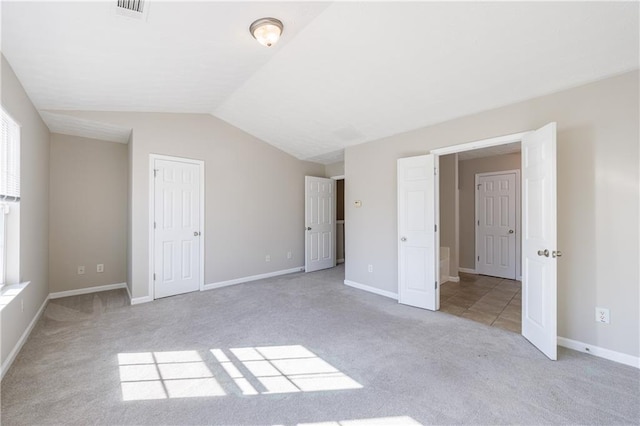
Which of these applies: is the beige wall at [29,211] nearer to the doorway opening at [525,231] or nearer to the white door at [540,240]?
the doorway opening at [525,231]

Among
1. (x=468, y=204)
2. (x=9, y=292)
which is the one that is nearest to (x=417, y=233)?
(x=468, y=204)

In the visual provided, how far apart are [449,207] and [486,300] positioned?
1917mm

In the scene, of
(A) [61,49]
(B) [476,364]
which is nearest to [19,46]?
(A) [61,49]

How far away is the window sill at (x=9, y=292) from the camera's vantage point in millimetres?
2213

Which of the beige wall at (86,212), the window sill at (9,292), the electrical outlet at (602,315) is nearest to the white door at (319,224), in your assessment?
the beige wall at (86,212)

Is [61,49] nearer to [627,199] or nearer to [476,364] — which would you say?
[476,364]

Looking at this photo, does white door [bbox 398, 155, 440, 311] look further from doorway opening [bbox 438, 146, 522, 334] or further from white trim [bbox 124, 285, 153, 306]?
white trim [bbox 124, 285, 153, 306]

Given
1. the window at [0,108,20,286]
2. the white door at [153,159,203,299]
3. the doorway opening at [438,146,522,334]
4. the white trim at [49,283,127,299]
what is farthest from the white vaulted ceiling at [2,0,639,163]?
the white trim at [49,283,127,299]

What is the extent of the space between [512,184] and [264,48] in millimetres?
4973

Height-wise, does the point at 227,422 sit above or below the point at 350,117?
below

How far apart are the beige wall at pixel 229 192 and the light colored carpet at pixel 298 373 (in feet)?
4.26

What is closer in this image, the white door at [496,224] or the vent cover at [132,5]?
the vent cover at [132,5]

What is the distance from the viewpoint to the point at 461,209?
19.4ft

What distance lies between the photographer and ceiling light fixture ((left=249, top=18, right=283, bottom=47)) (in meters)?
2.22
